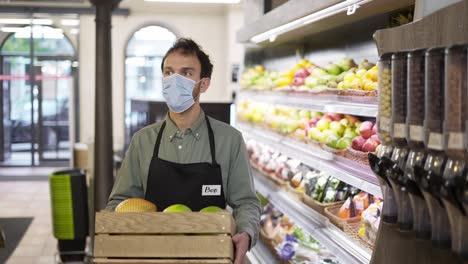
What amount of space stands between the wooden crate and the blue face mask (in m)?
0.76

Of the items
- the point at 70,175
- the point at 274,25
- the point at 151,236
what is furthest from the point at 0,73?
the point at 151,236

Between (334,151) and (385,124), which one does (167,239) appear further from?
(334,151)

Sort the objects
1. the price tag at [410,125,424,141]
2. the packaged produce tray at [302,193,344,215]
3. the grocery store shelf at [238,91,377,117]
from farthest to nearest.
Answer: the packaged produce tray at [302,193,344,215], the grocery store shelf at [238,91,377,117], the price tag at [410,125,424,141]

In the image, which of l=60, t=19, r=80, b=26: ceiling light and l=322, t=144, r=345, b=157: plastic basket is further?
l=60, t=19, r=80, b=26: ceiling light

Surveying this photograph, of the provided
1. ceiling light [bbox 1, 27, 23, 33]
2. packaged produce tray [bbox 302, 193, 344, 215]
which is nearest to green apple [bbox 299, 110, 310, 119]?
packaged produce tray [bbox 302, 193, 344, 215]

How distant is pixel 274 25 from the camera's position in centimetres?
454

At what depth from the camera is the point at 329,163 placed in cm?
377

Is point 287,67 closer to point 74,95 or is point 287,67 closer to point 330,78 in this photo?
point 330,78

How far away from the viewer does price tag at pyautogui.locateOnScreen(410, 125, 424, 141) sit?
5.50 ft

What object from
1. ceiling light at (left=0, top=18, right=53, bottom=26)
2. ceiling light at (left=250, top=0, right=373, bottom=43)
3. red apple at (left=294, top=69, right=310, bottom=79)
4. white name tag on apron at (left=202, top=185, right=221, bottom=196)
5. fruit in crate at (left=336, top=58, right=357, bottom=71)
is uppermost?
ceiling light at (left=0, top=18, right=53, bottom=26)

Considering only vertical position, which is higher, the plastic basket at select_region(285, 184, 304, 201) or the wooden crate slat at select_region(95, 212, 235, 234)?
the wooden crate slat at select_region(95, 212, 235, 234)

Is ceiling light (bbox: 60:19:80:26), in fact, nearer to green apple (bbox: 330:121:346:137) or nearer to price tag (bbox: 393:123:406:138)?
green apple (bbox: 330:121:346:137)

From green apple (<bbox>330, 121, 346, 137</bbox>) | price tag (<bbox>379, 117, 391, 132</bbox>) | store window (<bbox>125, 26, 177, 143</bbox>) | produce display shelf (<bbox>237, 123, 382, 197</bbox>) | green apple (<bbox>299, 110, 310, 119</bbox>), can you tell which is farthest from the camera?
store window (<bbox>125, 26, 177, 143</bbox>)

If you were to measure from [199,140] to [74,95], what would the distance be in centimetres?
1266
